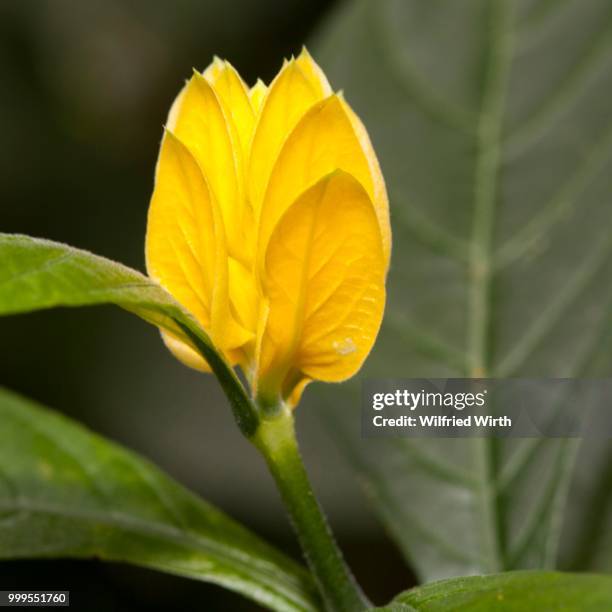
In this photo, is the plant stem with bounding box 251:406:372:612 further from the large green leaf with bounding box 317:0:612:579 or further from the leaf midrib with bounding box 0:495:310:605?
the large green leaf with bounding box 317:0:612:579


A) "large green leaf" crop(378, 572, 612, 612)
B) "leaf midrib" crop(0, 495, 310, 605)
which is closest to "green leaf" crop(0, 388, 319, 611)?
"leaf midrib" crop(0, 495, 310, 605)

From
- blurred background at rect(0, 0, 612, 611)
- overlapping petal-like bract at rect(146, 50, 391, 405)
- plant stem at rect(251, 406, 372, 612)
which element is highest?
blurred background at rect(0, 0, 612, 611)

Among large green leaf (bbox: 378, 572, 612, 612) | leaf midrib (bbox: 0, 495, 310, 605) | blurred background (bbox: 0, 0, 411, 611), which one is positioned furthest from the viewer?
blurred background (bbox: 0, 0, 411, 611)

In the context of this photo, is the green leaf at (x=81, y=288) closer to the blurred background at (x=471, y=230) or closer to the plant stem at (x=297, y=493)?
the plant stem at (x=297, y=493)

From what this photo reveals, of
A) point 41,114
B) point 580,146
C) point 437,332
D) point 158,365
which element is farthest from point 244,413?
point 41,114

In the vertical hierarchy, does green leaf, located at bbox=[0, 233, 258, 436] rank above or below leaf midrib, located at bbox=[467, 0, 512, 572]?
below

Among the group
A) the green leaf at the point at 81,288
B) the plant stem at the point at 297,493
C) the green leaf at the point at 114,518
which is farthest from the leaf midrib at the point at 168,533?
the green leaf at the point at 81,288

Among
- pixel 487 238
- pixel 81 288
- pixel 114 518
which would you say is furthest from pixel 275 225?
pixel 487 238
